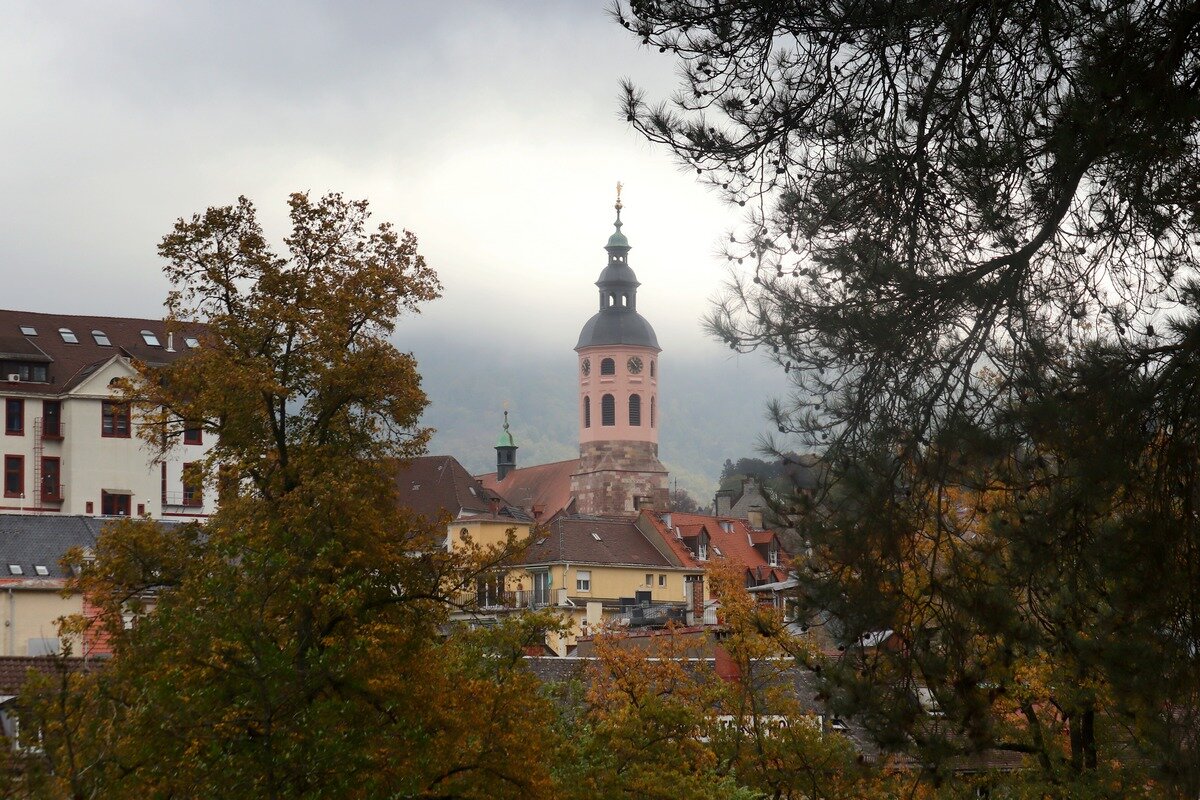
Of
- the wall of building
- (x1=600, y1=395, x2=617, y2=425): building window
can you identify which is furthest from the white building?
(x1=600, y1=395, x2=617, y2=425): building window

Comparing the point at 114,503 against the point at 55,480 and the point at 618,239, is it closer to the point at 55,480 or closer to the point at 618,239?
the point at 55,480

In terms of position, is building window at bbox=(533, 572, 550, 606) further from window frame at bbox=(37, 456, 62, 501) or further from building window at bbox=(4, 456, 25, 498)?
building window at bbox=(4, 456, 25, 498)

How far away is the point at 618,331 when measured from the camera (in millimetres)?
124250

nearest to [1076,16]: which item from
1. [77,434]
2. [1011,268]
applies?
[1011,268]

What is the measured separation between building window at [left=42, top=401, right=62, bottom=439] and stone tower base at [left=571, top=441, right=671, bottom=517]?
54576mm

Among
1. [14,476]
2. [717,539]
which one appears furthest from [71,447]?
[717,539]

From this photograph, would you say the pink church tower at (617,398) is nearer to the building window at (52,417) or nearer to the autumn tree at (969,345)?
the building window at (52,417)

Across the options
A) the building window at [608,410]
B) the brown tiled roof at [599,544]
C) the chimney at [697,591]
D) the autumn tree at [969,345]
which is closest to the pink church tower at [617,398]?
the building window at [608,410]

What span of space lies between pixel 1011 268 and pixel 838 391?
138 centimetres

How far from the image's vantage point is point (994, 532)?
1144 cm

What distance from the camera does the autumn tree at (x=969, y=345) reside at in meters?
10.4

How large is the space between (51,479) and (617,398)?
6099 centimetres

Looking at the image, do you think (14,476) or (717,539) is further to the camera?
(717,539)

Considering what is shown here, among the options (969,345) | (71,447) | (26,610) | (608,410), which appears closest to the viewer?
(969,345)
